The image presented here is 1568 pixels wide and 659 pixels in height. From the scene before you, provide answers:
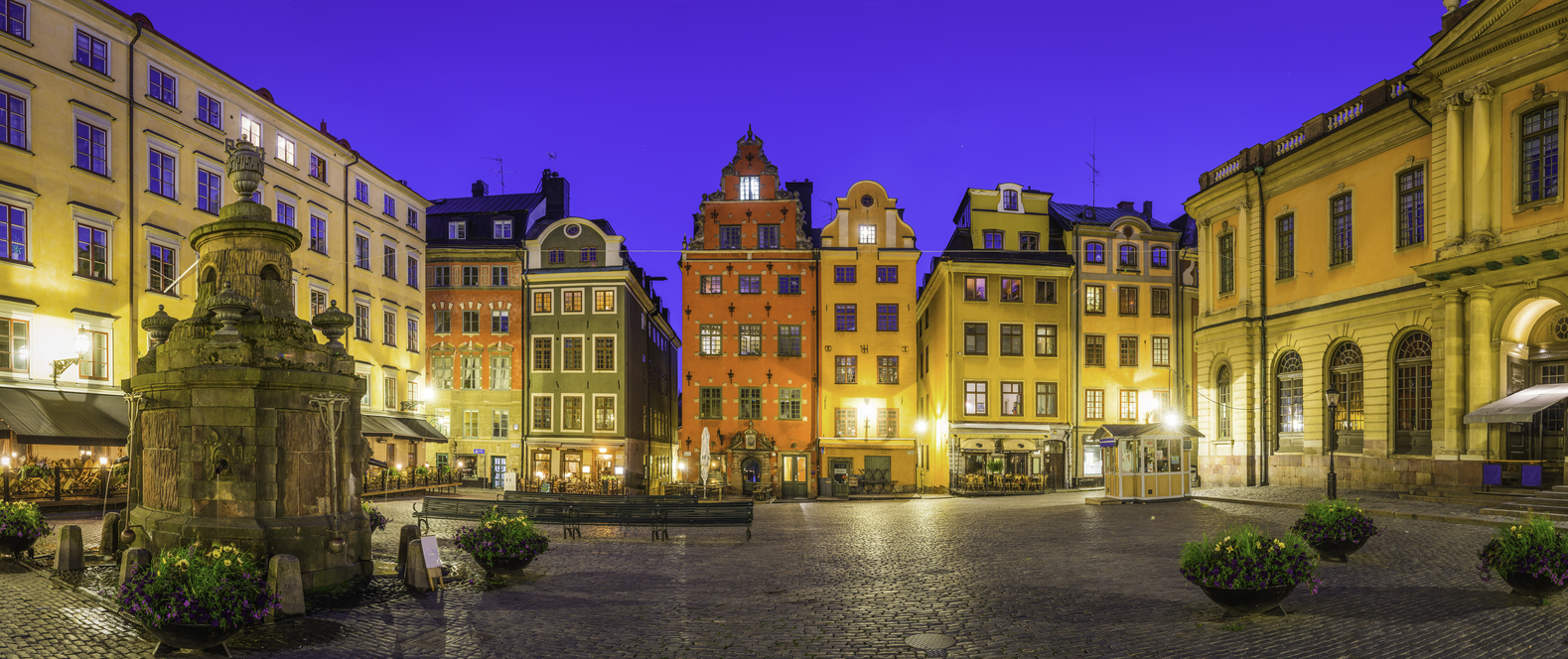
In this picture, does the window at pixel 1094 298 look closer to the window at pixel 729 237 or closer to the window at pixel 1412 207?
the window at pixel 729 237

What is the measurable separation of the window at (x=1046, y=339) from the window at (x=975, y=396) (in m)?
3.59

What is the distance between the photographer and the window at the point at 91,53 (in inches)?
1118

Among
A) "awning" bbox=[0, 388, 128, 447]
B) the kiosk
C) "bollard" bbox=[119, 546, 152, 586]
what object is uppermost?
"awning" bbox=[0, 388, 128, 447]

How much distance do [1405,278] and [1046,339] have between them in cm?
1923

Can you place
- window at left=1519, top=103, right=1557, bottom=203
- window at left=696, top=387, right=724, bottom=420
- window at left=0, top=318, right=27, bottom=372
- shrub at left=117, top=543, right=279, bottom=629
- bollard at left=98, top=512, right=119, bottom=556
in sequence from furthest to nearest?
window at left=696, top=387, right=724, bottom=420 → window at left=0, top=318, right=27, bottom=372 → window at left=1519, top=103, right=1557, bottom=203 → bollard at left=98, top=512, right=119, bottom=556 → shrub at left=117, top=543, right=279, bottom=629

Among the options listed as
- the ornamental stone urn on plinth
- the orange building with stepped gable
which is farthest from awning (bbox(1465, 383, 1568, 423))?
the orange building with stepped gable

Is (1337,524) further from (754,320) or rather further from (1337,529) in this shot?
(754,320)

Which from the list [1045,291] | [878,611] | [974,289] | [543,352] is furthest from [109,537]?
[1045,291]

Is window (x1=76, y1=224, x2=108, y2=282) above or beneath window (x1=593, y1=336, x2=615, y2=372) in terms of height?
above

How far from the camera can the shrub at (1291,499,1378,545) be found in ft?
48.3

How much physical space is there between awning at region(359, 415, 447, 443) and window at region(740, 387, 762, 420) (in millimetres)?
14568

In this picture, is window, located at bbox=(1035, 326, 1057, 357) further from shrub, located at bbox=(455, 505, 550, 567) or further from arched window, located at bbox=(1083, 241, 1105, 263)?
shrub, located at bbox=(455, 505, 550, 567)

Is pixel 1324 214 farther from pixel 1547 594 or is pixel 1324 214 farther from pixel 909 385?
pixel 1547 594

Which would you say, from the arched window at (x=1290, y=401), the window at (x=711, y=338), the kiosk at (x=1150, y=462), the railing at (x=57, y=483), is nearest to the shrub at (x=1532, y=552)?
the kiosk at (x=1150, y=462)
